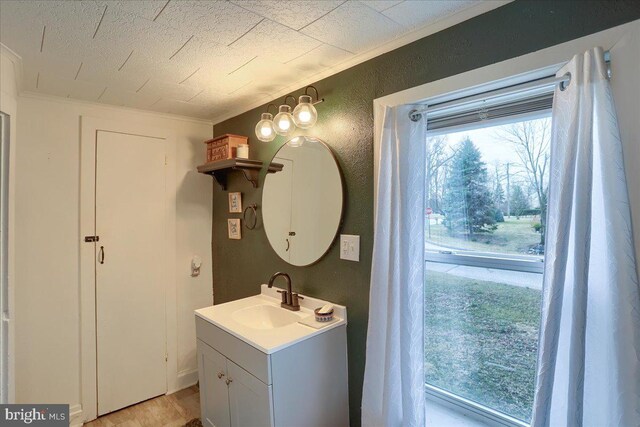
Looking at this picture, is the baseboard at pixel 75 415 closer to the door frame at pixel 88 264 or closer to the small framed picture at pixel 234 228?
the door frame at pixel 88 264

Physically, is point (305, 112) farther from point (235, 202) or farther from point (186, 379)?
point (186, 379)

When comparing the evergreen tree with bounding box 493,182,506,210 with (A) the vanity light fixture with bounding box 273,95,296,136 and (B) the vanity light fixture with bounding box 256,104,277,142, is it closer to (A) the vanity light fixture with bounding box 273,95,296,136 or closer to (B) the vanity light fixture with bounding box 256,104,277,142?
(A) the vanity light fixture with bounding box 273,95,296,136

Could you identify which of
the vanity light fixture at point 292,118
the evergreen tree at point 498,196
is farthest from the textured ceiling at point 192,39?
the evergreen tree at point 498,196

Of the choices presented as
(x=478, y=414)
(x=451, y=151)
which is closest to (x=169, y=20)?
(x=451, y=151)

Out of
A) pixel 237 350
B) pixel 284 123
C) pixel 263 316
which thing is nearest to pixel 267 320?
pixel 263 316

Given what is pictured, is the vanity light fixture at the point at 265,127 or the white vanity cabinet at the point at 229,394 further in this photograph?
the vanity light fixture at the point at 265,127

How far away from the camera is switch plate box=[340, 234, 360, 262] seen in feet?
5.50

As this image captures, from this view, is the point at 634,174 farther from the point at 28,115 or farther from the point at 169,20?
the point at 28,115

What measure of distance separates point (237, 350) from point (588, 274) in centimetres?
147

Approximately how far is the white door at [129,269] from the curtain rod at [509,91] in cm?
204

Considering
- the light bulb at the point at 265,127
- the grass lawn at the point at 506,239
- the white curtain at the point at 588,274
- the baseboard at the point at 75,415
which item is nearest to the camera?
the white curtain at the point at 588,274

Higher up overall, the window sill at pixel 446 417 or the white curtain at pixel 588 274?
the white curtain at pixel 588 274

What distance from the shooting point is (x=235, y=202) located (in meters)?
2.48

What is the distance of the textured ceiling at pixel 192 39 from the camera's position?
121cm
